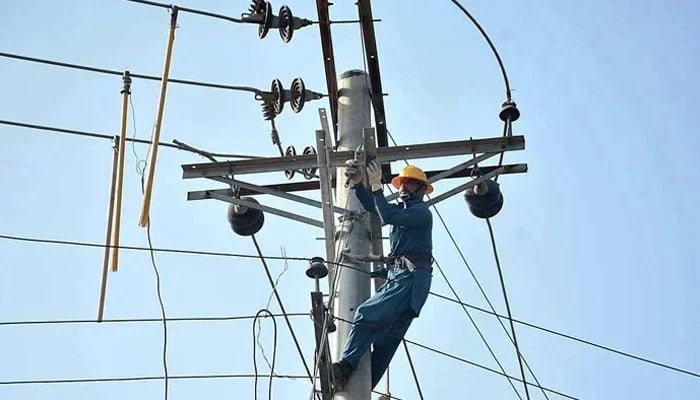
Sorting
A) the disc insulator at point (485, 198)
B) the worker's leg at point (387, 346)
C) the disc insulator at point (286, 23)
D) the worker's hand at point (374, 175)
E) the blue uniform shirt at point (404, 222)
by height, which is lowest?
the worker's leg at point (387, 346)

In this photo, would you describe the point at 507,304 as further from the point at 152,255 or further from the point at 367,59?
the point at 152,255

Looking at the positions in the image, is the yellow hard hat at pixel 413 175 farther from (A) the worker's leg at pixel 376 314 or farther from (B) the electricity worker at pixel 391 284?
(A) the worker's leg at pixel 376 314

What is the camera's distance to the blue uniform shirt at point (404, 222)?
770 cm

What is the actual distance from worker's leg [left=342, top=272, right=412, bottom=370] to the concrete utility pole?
8 centimetres

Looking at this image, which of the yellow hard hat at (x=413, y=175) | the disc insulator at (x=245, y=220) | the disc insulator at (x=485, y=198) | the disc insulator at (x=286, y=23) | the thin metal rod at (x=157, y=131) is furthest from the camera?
the disc insulator at (x=245, y=220)

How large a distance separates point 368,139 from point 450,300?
2.33m

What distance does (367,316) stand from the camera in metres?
7.56

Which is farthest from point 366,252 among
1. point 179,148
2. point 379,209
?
point 179,148

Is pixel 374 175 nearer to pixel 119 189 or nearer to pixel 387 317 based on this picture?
pixel 387 317

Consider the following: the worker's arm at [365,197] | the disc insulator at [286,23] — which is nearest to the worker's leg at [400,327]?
the worker's arm at [365,197]

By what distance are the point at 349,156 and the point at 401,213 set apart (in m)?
0.61

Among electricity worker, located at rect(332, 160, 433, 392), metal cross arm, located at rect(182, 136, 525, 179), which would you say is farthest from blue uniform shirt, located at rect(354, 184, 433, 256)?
metal cross arm, located at rect(182, 136, 525, 179)

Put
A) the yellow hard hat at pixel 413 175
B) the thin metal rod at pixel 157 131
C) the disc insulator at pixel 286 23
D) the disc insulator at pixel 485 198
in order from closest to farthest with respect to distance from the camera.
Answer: the thin metal rod at pixel 157 131
the yellow hard hat at pixel 413 175
the disc insulator at pixel 286 23
the disc insulator at pixel 485 198

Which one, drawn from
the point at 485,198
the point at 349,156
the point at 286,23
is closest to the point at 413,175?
the point at 349,156
